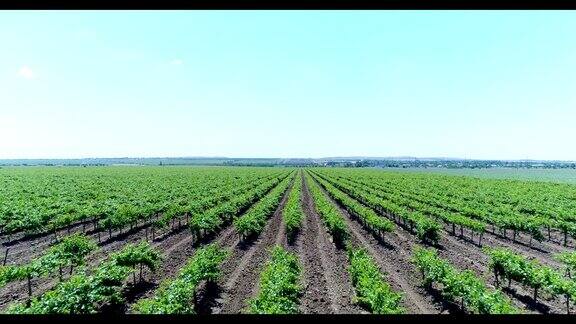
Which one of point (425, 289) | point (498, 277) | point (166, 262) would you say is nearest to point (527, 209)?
point (498, 277)

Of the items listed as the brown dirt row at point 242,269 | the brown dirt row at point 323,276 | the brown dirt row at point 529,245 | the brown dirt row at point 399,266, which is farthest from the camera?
the brown dirt row at point 529,245

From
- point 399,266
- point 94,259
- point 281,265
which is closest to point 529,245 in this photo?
point 399,266

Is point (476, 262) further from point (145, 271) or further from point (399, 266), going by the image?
point (145, 271)

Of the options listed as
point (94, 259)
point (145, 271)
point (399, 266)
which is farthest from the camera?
point (94, 259)

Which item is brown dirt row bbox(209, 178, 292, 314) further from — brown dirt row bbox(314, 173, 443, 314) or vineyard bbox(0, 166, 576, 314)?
brown dirt row bbox(314, 173, 443, 314)

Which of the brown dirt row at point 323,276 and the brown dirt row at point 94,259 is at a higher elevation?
the brown dirt row at point 94,259

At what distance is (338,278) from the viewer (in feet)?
54.4

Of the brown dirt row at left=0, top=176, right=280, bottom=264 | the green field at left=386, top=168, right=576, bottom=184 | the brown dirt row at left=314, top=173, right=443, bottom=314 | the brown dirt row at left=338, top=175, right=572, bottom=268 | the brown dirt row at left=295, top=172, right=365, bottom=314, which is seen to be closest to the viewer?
the brown dirt row at left=295, top=172, right=365, bottom=314

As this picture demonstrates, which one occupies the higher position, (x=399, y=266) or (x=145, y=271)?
(x=145, y=271)

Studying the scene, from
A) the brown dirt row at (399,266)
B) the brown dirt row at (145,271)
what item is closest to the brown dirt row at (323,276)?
the brown dirt row at (399,266)

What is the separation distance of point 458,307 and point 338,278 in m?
4.93

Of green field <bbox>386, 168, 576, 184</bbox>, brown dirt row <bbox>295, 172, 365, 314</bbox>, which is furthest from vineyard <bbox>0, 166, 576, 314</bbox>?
green field <bbox>386, 168, 576, 184</bbox>

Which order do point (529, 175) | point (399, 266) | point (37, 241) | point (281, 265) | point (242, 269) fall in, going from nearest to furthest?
point (281, 265) < point (242, 269) < point (399, 266) < point (37, 241) < point (529, 175)

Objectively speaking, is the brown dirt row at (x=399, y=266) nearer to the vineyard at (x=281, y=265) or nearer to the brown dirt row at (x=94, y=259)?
the vineyard at (x=281, y=265)
